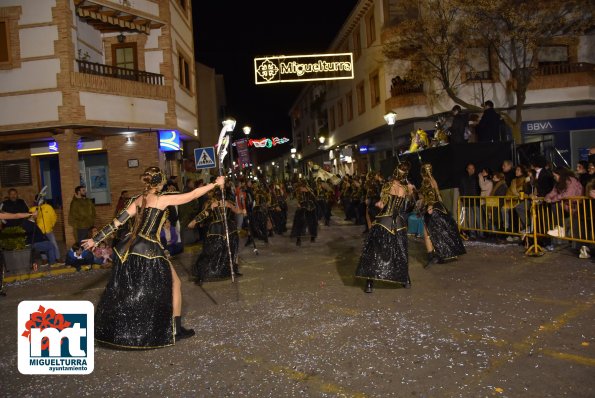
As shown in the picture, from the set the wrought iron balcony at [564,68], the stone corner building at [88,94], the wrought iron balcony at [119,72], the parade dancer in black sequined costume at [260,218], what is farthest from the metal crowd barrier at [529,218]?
the wrought iron balcony at [564,68]

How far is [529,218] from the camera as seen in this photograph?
1088 cm

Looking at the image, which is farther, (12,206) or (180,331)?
(12,206)

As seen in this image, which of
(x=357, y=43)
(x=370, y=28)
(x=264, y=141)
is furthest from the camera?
(x=264, y=141)

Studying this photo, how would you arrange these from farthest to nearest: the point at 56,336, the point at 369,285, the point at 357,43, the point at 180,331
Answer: the point at 357,43 → the point at 369,285 → the point at 180,331 → the point at 56,336

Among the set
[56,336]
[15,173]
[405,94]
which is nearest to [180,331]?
[56,336]

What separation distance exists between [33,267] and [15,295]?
275 cm

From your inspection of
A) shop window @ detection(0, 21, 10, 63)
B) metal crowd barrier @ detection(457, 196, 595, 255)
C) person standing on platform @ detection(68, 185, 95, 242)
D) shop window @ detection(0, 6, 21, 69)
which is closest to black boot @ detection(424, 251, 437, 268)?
metal crowd barrier @ detection(457, 196, 595, 255)

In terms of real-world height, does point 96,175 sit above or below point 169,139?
below

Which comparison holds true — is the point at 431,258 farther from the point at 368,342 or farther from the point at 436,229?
the point at 368,342

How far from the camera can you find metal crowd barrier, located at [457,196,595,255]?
9.52 meters

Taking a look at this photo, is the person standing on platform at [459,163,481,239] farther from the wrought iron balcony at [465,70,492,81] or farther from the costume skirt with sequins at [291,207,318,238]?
the wrought iron balcony at [465,70,492,81]

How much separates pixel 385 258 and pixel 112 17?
45.9 ft

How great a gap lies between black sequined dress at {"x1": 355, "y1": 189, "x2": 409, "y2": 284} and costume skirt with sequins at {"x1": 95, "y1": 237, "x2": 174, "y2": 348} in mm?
3082

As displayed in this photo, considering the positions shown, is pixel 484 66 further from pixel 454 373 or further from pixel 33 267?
pixel 454 373
